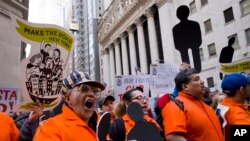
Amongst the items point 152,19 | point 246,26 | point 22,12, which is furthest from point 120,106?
point 152,19

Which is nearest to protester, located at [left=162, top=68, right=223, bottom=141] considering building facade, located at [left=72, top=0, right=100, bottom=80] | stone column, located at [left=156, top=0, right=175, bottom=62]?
stone column, located at [left=156, top=0, right=175, bottom=62]

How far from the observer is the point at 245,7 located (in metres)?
20.3

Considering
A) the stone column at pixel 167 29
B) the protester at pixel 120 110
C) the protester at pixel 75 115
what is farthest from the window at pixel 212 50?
the protester at pixel 75 115

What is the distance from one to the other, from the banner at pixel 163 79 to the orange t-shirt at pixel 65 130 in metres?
6.26

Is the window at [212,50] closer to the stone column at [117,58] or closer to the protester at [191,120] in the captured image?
the protester at [191,120]

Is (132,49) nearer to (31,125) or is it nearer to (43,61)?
(43,61)

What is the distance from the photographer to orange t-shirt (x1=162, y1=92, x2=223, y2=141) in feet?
9.01

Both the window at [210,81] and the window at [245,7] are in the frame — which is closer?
the window at [245,7]

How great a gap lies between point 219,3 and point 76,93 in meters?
22.2

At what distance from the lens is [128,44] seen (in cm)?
4391

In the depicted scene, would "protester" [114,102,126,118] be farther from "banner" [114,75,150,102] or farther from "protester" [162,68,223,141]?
"banner" [114,75,150,102]

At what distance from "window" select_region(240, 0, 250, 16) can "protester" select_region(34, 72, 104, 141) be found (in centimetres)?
2002

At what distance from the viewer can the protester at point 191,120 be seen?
273cm

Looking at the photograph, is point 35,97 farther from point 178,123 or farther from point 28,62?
point 178,123
